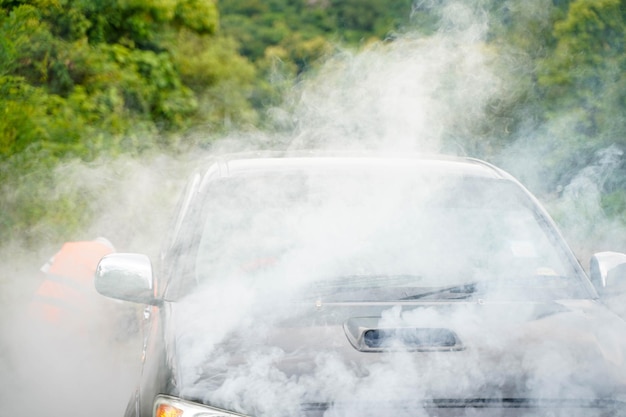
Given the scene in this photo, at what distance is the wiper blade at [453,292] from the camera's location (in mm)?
3119

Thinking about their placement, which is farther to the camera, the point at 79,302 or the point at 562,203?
the point at 562,203

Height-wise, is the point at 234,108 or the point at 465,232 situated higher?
the point at 234,108

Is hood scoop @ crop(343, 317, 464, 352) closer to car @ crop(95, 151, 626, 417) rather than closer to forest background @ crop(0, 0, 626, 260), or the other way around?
car @ crop(95, 151, 626, 417)

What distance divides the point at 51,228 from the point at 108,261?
489 centimetres

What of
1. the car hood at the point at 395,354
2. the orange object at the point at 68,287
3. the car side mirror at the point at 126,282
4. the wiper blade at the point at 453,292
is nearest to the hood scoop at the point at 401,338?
the car hood at the point at 395,354

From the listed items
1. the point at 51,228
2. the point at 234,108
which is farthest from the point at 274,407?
the point at 234,108

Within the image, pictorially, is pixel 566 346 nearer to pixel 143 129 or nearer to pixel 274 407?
pixel 274 407

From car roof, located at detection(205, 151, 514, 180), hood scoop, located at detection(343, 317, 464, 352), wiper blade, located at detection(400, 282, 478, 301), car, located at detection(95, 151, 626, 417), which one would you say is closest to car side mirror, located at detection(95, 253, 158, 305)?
car, located at detection(95, 151, 626, 417)

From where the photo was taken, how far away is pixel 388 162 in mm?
4051

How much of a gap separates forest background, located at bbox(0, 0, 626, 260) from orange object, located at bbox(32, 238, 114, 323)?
227 cm

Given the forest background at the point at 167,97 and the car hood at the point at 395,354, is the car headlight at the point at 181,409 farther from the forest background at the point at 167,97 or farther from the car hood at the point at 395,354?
the forest background at the point at 167,97

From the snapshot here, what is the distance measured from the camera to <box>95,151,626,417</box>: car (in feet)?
8.02

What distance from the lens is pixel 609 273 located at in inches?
134

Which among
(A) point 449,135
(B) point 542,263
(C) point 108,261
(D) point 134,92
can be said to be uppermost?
(D) point 134,92
